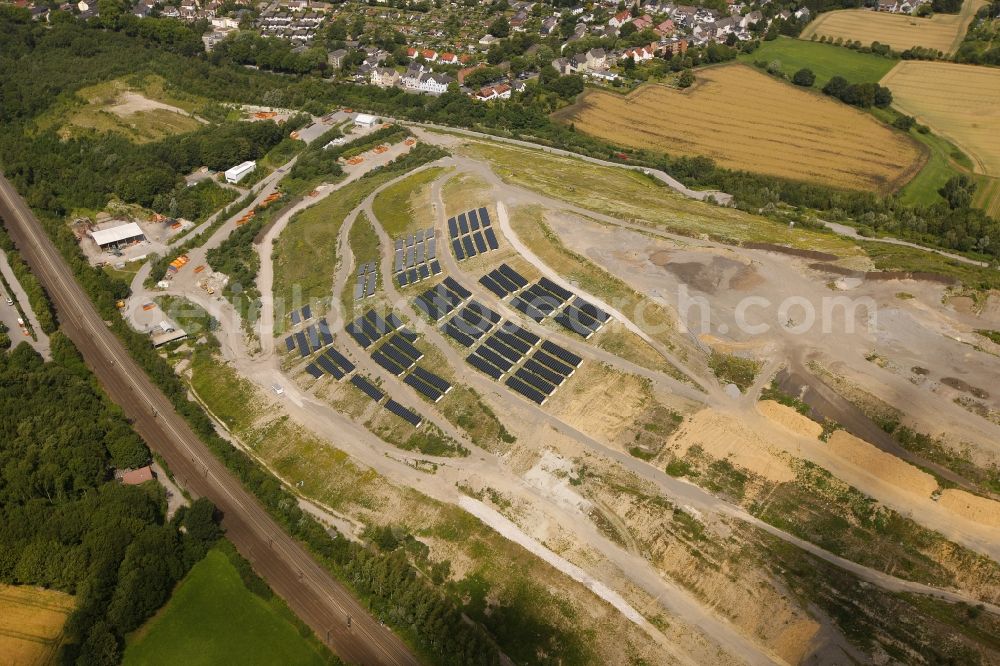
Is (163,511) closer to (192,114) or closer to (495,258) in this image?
(495,258)

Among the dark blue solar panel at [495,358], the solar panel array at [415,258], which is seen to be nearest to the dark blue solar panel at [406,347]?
the dark blue solar panel at [495,358]

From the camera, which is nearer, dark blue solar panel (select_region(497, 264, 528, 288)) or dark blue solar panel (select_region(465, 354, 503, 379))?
dark blue solar panel (select_region(465, 354, 503, 379))

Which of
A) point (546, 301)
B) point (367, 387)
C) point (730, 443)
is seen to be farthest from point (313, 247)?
point (730, 443)

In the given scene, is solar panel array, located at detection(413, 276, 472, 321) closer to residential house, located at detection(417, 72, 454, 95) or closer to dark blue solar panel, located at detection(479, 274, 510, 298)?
dark blue solar panel, located at detection(479, 274, 510, 298)

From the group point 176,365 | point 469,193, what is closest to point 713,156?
point 469,193

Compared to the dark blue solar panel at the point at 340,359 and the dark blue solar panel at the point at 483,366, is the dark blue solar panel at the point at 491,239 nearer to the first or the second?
the dark blue solar panel at the point at 483,366

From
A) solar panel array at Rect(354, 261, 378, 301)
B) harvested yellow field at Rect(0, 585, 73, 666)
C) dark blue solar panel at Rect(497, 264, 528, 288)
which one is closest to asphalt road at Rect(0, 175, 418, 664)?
harvested yellow field at Rect(0, 585, 73, 666)
